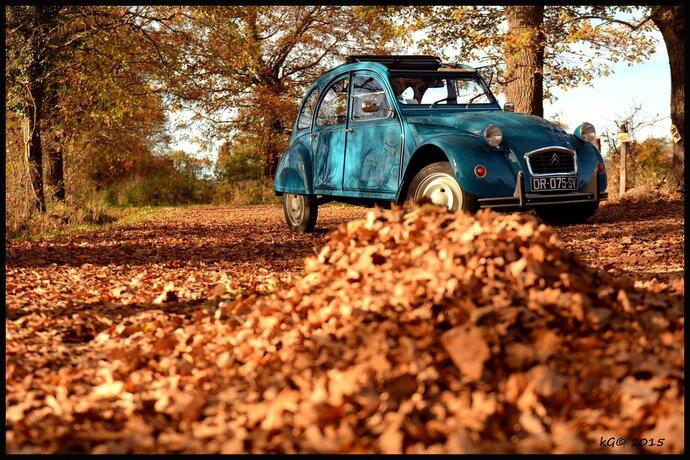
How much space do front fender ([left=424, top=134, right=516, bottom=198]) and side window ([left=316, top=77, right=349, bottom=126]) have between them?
1881 mm

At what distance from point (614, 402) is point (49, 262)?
6.71 meters

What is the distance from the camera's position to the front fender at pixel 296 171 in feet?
33.0

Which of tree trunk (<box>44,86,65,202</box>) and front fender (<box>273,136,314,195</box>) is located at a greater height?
tree trunk (<box>44,86,65,202</box>)

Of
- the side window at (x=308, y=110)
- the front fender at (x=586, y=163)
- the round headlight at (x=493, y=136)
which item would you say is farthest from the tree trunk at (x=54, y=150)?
the front fender at (x=586, y=163)

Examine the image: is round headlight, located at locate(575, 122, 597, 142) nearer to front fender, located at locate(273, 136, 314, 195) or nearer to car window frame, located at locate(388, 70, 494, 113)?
car window frame, located at locate(388, 70, 494, 113)

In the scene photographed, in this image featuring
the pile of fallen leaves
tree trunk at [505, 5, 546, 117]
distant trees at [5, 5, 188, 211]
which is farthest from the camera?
tree trunk at [505, 5, 546, 117]

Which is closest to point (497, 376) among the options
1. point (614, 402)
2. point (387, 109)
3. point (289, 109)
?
point (614, 402)

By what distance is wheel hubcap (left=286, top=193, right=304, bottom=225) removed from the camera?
35.2ft

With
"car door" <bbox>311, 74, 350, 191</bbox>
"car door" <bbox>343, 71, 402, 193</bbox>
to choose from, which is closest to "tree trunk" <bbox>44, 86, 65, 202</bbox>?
"car door" <bbox>311, 74, 350, 191</bbox>

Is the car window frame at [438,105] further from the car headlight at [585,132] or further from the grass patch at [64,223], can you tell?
the grass patch at [64,223]

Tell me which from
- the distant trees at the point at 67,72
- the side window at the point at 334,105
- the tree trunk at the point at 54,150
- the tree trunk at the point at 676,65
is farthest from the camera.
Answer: the tree trunk at the point at 54,150

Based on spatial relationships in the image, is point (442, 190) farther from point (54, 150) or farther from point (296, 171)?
point (54, 150)

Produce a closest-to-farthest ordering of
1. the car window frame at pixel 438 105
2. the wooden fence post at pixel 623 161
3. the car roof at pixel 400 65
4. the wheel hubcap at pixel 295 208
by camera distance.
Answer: the car window frame at pixel 438 105 < the car roof at pixel 400 65 < the wheel hubcap at pixel 295 208 < the wooden fence post at pixel 623 161

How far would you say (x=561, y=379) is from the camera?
2945mm
